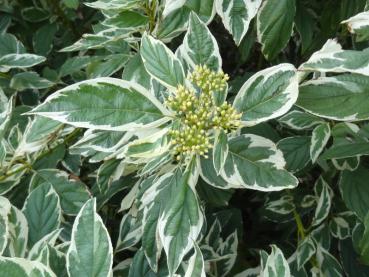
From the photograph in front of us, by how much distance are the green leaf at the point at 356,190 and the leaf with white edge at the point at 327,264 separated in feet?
0.70

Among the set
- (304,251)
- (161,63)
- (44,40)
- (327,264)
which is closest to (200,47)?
(161,63)

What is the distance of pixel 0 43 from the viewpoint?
5.59 feet

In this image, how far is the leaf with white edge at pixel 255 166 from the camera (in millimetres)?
1032

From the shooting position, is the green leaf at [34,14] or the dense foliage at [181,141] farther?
the green leaf at [34,14]

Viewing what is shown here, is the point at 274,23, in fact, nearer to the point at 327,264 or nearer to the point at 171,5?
the point at 171,5

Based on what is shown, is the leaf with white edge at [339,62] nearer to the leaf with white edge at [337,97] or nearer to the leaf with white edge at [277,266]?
the leaf with white edge at [337,97]

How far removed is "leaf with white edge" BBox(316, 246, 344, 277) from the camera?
1510 mm

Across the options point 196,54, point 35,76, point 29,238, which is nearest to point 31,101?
point 35,76

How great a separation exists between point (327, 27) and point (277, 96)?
666 millimetres

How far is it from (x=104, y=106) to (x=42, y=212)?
36 centimetres

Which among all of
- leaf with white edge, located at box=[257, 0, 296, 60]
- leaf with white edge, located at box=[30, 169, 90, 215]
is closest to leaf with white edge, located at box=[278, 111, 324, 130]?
leaf with white edge, located at box=[257, 0, 296, 60]

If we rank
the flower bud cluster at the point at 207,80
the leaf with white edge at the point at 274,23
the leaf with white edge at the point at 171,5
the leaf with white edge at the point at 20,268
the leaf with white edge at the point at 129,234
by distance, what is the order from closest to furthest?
the leaf with white edge at the point at 20,268 < the flower bud cluster at the point at 207,80 < the leaf with white edge at the point at 171,5 < the leaf with white edge at the point at 274,23 < the leaf with white edge at the point at 129,234

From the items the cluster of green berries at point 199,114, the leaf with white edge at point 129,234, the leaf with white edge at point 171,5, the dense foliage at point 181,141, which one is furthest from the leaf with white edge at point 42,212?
the leaf with white edge at point 171,5

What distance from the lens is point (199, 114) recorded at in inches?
38.9
